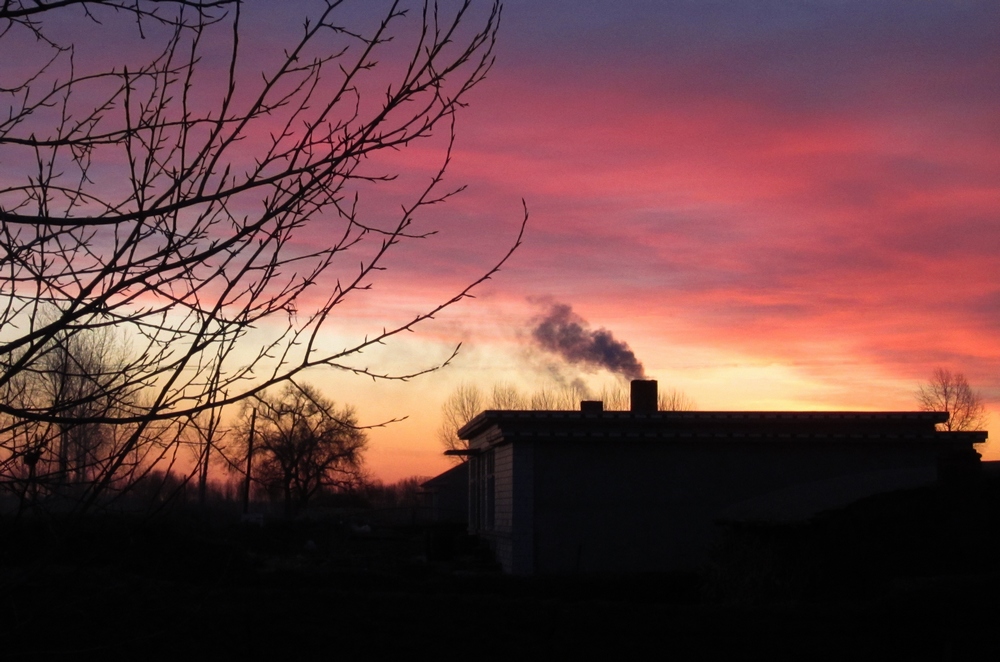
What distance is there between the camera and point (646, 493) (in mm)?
19891

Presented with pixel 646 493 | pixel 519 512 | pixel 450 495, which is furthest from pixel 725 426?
pixel 450 495

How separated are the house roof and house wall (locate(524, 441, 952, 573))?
0.24 meters

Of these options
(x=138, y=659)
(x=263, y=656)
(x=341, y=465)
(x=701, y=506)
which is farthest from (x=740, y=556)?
(x=341, y=465)

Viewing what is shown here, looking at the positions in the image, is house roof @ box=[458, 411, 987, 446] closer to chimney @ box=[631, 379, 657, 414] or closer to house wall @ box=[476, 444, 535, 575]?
house wall @ box=[476, 444, 535, 575]

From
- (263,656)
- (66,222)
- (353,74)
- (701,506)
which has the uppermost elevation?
A: (353,74)

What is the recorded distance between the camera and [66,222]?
110 inches

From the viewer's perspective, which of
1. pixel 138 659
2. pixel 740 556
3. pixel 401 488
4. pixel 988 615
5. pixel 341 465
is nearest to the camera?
pixel 341 465

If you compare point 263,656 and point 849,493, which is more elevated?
point 849,493

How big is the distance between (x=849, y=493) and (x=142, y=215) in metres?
15.2

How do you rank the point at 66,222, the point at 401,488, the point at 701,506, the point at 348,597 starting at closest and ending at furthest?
the point at 66,222
the point at 348,597
the point at 701,506
the point at 401,488

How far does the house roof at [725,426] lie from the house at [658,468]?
0.02 m

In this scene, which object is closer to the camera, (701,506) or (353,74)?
(353,74)

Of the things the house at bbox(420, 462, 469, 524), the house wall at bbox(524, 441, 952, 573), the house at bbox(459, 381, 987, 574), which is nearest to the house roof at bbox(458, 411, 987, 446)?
the house at bbox(459, 381, 987, 574)

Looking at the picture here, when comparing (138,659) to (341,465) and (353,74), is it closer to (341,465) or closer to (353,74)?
(341,465)
